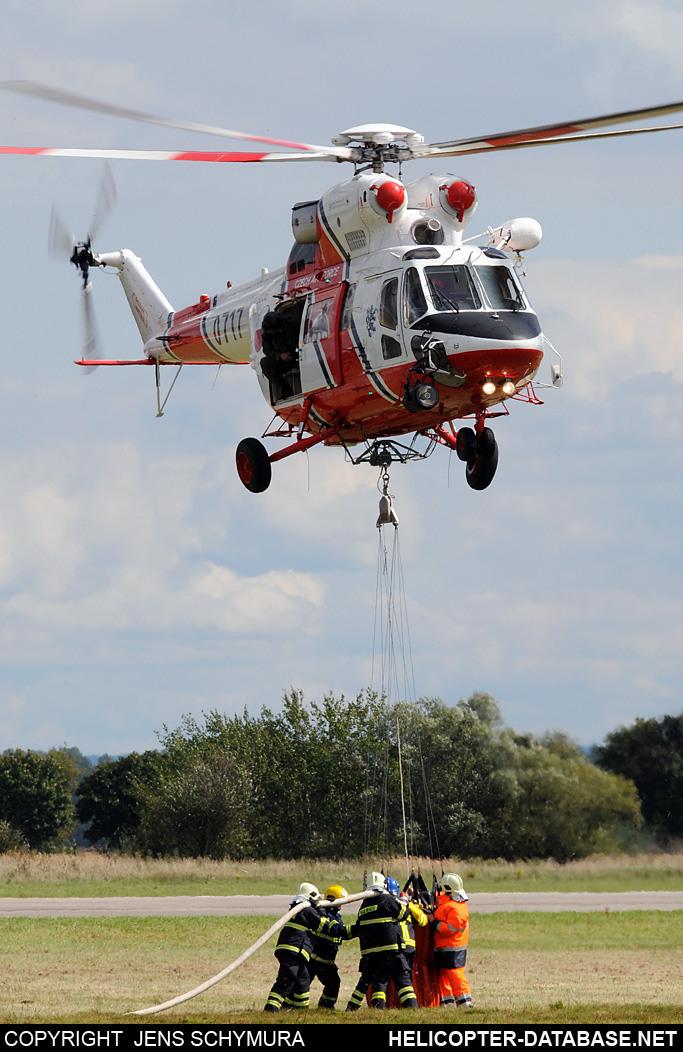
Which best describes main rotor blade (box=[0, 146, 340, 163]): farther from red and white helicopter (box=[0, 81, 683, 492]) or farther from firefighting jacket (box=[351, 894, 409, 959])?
firefighting jacket (box=[351, 894, 409, 959])

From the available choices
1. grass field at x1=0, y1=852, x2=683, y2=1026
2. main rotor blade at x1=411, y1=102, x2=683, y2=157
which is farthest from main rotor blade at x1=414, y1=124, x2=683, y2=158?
grass field at x1=0, y1=852, x2=683, y2=1026

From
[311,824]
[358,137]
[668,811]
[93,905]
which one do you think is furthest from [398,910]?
[311,824]

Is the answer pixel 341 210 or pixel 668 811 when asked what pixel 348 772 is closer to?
pixel 668 811

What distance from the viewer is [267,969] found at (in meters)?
24.6

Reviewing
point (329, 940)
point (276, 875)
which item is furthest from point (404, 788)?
point (329, 940)

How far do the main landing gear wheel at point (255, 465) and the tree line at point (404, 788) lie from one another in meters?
19.3

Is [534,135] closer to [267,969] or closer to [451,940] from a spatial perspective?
[451,940]

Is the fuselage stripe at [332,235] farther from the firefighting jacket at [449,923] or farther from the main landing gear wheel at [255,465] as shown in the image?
the firefighting jacket at [449,923]

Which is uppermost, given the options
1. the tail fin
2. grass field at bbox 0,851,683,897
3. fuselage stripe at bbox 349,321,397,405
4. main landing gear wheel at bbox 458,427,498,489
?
the tail fin

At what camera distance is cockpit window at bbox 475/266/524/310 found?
1864 cm

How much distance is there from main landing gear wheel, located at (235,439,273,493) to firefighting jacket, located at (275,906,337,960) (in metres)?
7.33

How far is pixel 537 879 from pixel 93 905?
1468 centimetres

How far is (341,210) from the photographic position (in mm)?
19766

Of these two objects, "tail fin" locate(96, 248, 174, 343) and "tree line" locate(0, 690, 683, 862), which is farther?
"tree line" locate(0, 690, 683, 862)
